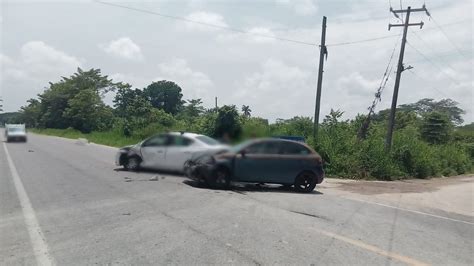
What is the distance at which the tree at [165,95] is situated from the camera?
11.1 feet

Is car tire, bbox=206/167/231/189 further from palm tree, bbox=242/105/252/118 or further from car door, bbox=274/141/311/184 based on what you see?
car door, bbox=274/141/311/184

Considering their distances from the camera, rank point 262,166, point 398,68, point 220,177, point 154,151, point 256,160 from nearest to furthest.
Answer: point 154,151 → point 220,177 → point 256,160 → point 262,166 → point 398,68

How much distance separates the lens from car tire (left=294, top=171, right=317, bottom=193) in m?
12.1

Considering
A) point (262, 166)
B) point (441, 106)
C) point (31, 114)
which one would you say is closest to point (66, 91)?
point (31, 114)

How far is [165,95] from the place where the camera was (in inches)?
138

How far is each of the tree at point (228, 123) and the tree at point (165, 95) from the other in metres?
0.31

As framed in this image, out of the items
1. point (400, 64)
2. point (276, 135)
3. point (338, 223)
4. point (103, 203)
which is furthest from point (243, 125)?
point (400, 64)

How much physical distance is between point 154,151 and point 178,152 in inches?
6.6

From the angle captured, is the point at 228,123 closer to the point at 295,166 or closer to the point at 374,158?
the point at 295,166

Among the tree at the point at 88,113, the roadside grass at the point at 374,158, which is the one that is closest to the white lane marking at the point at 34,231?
the tree at the point at 88,113

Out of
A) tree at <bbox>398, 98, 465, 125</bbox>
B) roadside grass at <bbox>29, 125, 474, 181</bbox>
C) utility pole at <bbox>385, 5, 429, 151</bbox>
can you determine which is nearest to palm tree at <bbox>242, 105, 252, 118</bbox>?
roadside grass at <bbox>29, 125, 474, 181</bbox>

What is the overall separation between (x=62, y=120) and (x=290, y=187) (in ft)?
30.4

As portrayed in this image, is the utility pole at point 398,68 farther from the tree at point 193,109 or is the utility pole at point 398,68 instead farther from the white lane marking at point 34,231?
the tree at point 193,109

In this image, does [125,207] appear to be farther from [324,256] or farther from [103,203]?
[324,256]
